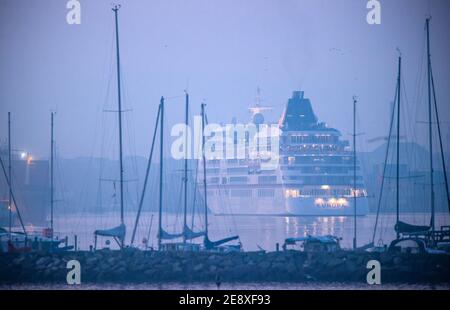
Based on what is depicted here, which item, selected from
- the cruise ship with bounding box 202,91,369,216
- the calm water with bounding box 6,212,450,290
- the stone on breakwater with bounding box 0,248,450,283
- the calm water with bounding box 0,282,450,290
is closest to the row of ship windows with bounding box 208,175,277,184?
the cruise ship with bounding box 202,91,369,216

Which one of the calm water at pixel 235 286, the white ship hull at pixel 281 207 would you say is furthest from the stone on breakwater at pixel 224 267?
the white ship hull at pixel 281 207

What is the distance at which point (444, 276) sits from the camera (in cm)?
1769

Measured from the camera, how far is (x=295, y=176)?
151ft

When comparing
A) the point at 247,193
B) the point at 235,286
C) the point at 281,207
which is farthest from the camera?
the point at 247,193

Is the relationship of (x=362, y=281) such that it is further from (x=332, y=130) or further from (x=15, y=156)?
(x=332, y=130)

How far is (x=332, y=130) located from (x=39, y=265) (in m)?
30.2

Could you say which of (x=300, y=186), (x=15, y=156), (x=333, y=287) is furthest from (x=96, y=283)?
(x=300, y=186)

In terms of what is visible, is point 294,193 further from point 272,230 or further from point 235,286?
point 235,286

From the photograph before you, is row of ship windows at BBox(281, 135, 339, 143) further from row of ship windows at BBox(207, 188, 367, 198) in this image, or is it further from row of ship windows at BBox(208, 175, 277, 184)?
row of ship windows at BBox(207, 188, 367, 198)

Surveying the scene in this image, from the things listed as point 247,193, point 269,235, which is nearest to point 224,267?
point 269,235

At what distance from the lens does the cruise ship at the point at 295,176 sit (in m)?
45.7

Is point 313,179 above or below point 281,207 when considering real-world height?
above

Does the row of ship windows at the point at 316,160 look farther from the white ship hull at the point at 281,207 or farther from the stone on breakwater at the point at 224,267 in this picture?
Answer: the stone on breakwater at the point at 224,267
